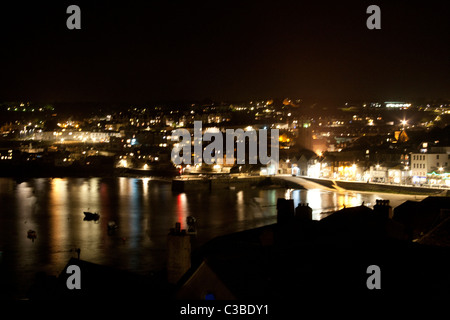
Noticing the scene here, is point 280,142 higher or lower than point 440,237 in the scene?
higher

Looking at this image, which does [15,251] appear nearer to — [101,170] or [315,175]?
[315,175]

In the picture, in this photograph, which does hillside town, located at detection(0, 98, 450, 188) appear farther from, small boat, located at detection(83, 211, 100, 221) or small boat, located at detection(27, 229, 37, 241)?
small boat, located at detection(27, 229, 37, 241)

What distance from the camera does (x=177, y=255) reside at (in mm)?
4555

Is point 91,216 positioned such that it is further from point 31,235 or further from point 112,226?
point 31,235

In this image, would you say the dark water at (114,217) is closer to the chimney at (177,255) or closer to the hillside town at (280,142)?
the chimney at (177,255)

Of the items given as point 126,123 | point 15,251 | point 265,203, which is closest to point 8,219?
point 15,251

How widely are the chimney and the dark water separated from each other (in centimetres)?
361

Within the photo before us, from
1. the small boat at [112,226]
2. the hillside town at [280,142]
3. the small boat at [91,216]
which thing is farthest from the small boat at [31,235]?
the hillside town at [280,142]

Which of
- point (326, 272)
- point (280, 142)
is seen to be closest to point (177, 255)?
point (326, 272)

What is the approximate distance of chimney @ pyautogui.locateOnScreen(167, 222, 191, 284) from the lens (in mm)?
4516

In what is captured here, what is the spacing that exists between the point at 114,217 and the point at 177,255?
38.9 feet

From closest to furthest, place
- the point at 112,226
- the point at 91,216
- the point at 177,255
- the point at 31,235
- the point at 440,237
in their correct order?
the point at 177,255, the point at 440,237, the point at 31,235, the point at 112,226, the point at 91,216
